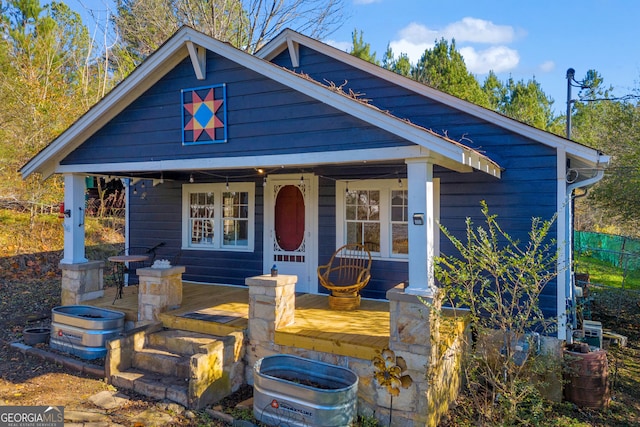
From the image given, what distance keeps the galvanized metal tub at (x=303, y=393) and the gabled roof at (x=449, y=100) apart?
11.8 feet

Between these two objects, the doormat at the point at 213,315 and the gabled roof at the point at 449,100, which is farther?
the doormat at the point at 213,315

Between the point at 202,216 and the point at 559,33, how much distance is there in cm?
1160

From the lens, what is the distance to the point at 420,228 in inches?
163

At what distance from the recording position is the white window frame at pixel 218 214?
754cm

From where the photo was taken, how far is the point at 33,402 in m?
4.29

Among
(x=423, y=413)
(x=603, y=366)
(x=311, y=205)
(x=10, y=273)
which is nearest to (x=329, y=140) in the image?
(x=311, y=205)

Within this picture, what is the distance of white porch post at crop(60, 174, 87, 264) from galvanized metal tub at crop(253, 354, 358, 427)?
3942 millimetres

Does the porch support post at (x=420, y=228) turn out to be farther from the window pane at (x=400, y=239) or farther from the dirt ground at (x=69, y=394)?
the dirt ground at (x=69, y=394)

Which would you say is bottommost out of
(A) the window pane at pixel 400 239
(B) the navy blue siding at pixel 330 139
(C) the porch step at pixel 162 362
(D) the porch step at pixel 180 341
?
(C) the porch step at pixel 162 362

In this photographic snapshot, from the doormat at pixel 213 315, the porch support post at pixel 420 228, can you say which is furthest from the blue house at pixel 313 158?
the doormat at pixel 213 315

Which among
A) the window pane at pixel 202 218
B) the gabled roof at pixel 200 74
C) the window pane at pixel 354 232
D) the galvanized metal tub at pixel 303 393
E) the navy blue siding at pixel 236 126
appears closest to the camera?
the galvanized metal tub at pixel 303 393

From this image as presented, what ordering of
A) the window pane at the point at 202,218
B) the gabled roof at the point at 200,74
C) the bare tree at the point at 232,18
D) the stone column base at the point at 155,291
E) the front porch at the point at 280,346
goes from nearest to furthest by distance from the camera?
the front porch at the point at 280,346 → the gabled roof at the point at 200,74 → the stone column base at the point at 155,291 → the window pane at the point at 202,218 → the bare tree at the point at 232,18

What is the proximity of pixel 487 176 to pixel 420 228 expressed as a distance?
6.64 feet

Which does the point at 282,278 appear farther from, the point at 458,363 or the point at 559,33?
the point at 559,33
